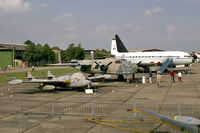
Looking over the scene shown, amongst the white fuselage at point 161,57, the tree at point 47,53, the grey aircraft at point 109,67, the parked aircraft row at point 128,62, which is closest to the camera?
the grey aircraft at point 109,67

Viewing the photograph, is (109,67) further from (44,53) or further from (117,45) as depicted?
(44,53)

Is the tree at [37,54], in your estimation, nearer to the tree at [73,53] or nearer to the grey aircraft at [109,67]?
the tree at [73,53]

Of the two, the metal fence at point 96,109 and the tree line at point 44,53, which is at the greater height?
the tree line at point 44,53

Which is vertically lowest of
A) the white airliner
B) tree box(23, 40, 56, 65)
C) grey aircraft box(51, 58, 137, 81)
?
grey aircraft box(51, 58, 137, 81)

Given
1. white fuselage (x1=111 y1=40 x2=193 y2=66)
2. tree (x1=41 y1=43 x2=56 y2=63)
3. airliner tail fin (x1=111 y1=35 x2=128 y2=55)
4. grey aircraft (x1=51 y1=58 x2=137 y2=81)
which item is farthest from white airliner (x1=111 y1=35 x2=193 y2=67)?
tree (x1=41 y1=43 x2=56 y2=63)

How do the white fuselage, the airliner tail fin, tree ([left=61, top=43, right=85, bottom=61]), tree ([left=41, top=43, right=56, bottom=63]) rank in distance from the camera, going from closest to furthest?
Result: the white fuselage, the airliner tail fin, tree ([left=41, top=43, right=56, bottom=63]), tree ([left=61, top=43, right=85, bottom=61])

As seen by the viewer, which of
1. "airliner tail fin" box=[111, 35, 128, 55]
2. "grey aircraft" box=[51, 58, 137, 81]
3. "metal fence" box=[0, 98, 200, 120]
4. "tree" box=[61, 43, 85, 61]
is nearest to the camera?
"metal fence" box=[0, 98, 200, 120]

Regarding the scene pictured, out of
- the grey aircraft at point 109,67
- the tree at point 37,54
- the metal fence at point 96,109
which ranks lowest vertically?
the metal fence at point 96,109

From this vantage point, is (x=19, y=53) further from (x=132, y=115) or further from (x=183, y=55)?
(x=132, y=115)

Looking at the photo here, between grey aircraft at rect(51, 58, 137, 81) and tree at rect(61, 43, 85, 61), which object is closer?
grey aircraft at rect(51, 58, 137, 81)

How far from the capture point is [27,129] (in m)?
11.1

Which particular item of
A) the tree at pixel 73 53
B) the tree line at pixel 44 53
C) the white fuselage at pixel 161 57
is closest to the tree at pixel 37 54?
the tree line at pixel 44 53

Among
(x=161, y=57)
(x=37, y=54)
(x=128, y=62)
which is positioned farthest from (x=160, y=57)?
(x=37, y=54)

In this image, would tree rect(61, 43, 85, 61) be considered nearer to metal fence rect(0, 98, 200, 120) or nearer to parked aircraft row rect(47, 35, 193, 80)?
parked aircraft row rect(47, 35, 193, 80)
